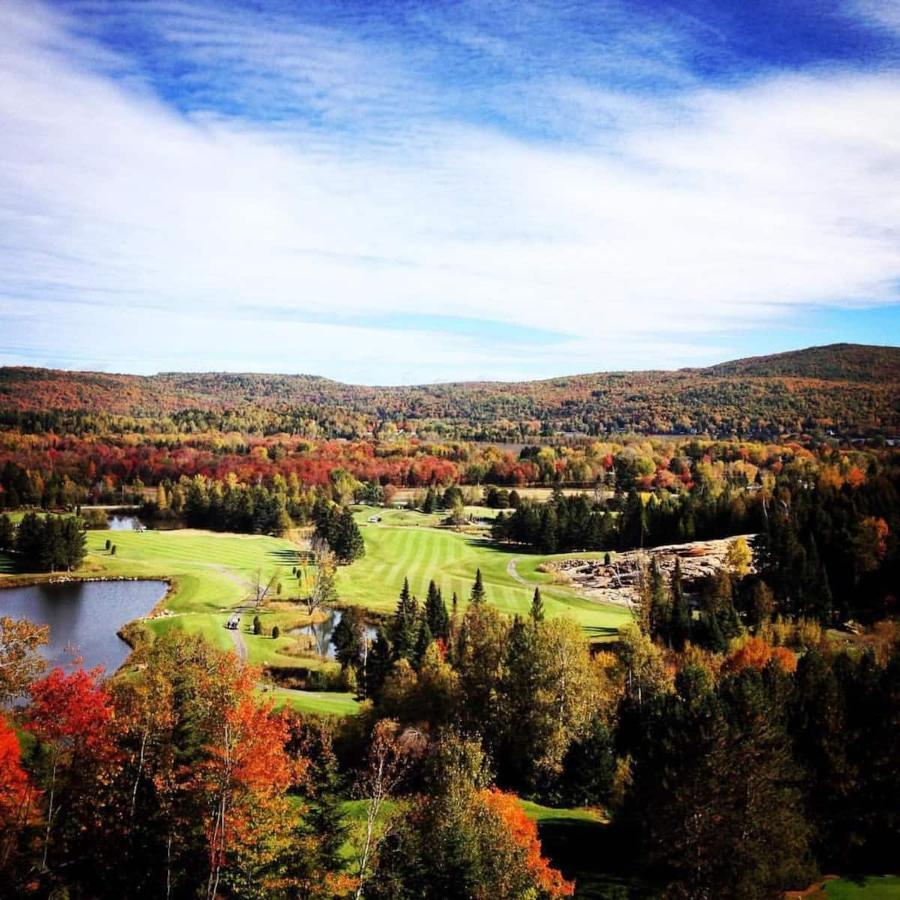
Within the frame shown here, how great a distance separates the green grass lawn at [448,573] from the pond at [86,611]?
2279cm

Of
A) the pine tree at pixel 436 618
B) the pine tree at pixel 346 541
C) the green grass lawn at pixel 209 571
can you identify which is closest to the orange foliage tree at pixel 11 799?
the green grass lawn at pixel 209 571

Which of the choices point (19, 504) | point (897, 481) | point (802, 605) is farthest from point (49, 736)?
point (19, 504)

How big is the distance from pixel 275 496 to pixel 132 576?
131 ft

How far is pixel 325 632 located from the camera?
7188 cm

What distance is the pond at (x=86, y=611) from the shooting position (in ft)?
198

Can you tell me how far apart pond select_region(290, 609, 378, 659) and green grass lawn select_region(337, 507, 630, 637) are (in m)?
4.35

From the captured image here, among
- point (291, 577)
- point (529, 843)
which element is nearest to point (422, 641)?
point (529, 843)

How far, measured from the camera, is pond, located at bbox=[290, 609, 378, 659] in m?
66.2

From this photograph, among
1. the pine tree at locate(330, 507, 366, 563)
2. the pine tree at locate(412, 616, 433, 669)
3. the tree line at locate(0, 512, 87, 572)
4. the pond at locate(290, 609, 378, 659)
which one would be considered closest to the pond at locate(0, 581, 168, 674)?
the tree line at locate(0, 512, 87, 572)

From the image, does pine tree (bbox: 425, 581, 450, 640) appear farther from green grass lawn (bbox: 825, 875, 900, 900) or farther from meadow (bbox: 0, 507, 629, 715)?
green grass lawn (bbox: 825, 875, 900, 900)

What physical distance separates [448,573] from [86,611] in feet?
138

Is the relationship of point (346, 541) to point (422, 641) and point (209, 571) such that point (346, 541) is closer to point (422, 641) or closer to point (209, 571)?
point (209, 571)

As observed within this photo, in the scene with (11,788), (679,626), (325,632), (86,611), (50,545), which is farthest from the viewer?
(50,545)

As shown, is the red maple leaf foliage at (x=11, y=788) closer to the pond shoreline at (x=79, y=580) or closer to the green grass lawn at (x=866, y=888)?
the green grass lawn at (x=866, y=888)
